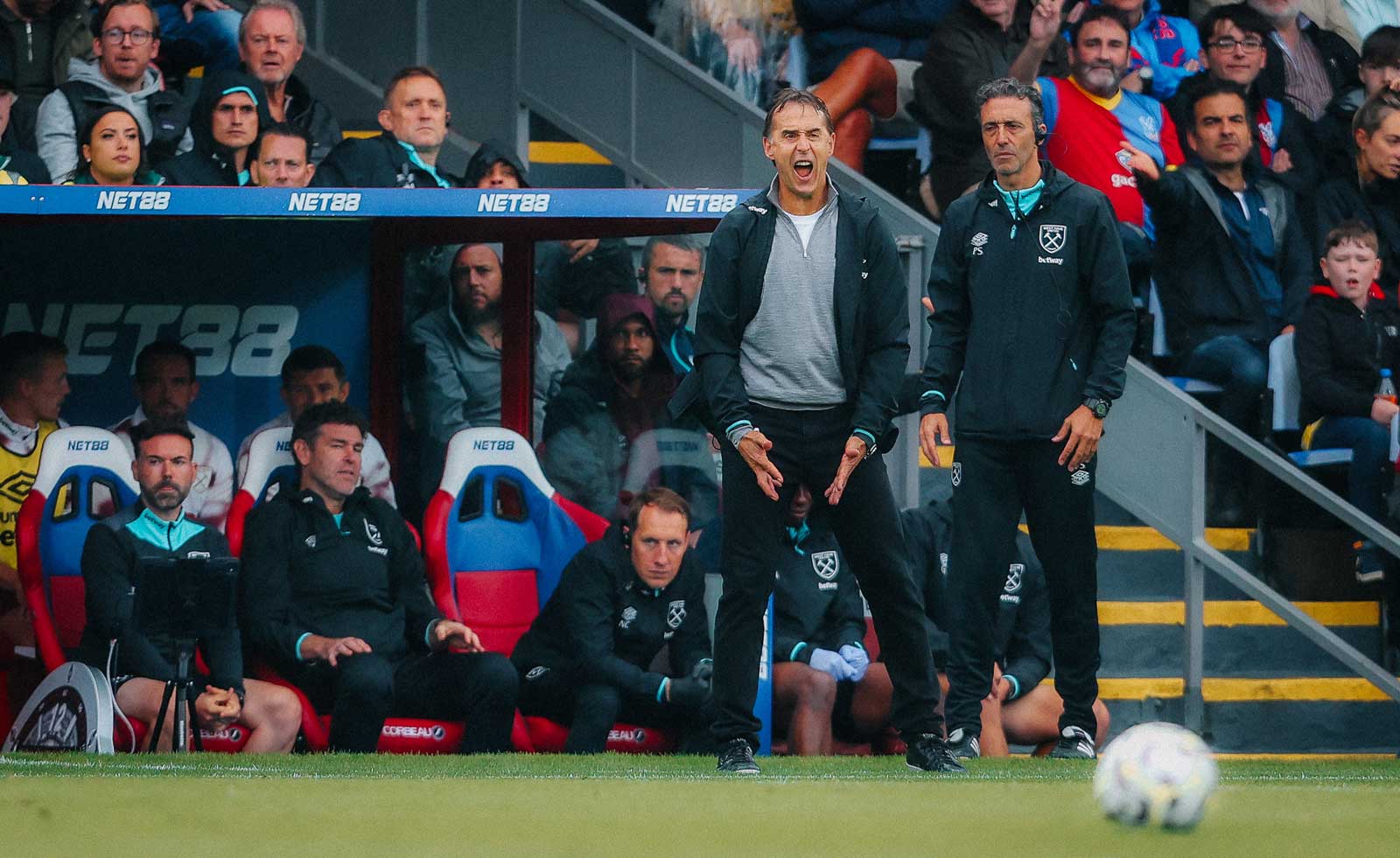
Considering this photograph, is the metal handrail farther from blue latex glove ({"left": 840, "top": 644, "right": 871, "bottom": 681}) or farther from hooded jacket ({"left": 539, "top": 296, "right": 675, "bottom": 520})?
hooded jacket ({"left": 539, "top": 296, "right": 675, "bottom": 520})

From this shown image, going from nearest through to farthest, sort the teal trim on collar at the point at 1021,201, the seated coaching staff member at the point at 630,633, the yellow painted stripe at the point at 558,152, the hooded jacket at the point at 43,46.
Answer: the teal trim on collar at the point at 1021,201, the seated coaching staff member at the point at 630,633, the hooded jacket at the point at 43,46, the yellow painted stripe at the point at 558,152

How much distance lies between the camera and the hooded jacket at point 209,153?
27.6ft

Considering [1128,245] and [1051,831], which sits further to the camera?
[1128,245]

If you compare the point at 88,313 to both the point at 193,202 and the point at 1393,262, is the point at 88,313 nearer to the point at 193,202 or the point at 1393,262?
the point at 193,202

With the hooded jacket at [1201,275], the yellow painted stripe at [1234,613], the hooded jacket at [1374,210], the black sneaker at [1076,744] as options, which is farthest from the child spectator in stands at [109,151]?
the hooded jacket at [1374,210]

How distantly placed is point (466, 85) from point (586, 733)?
160 inches

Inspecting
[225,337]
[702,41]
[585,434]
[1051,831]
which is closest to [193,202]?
[225,337]

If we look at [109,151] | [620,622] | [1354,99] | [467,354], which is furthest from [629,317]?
[1354,99]

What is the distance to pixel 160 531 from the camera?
765 cm

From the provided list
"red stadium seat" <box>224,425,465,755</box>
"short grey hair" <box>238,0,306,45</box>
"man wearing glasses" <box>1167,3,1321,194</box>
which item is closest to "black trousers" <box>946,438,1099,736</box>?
"red stadium seat" <box>224,425,465,755</box>

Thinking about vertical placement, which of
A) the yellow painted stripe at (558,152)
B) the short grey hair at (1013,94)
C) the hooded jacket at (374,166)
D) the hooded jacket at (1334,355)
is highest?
the yellow painted stripe at (558,152)

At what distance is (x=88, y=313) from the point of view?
28.2ft

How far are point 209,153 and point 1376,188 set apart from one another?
19.3 feet

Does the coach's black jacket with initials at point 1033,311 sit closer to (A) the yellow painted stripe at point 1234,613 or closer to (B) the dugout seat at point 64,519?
(A) the yellow painted stripe at point 1234,613
